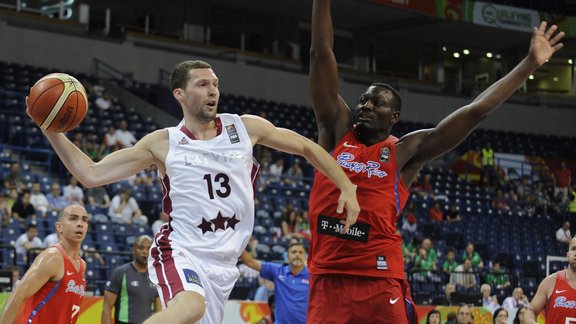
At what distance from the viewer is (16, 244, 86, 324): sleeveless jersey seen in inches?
305

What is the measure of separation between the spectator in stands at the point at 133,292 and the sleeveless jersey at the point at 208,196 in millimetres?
4643

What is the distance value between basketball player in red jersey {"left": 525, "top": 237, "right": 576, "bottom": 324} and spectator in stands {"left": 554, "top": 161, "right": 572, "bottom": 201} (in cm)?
2073

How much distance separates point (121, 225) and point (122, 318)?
21.7 feet

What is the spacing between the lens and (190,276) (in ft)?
18.2

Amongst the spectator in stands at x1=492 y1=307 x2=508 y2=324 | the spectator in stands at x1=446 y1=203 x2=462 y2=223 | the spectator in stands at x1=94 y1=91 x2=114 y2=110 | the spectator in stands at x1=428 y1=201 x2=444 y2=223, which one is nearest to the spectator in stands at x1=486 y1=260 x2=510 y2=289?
the spectator in stands at x1=428 y1=201 x2=444 y2=223

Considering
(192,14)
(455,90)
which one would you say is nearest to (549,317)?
(192,14)

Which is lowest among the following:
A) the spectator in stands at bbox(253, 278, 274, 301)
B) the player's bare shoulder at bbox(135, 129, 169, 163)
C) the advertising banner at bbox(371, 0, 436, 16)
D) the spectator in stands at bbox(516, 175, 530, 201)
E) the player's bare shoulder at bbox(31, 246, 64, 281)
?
the spectator in stands at bbox(253, 278, 274, 301)

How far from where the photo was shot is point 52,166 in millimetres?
19797

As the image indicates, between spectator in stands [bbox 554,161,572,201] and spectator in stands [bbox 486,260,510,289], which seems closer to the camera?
spectator in stands [bbox 486,260,510,289]

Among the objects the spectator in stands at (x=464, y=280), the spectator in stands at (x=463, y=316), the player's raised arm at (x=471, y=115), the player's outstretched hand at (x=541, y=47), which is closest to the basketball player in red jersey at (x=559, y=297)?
the player's raised arm at (x=471, y=115)

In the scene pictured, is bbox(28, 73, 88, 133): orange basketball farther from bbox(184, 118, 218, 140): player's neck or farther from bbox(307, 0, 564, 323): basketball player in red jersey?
bbox(307, 0, 564, 323): basketball player in red jersey

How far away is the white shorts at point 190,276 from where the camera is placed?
5.53 meters

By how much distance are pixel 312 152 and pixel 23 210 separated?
11.0 meters

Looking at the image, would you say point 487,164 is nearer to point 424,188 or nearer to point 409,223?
point 424,188
